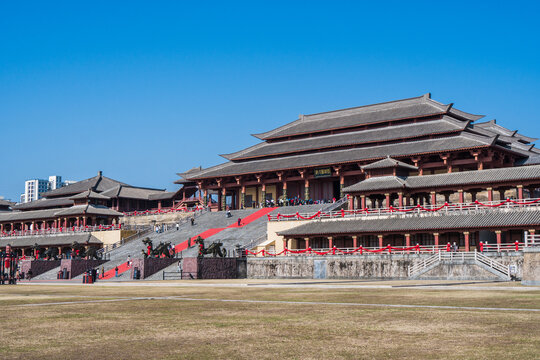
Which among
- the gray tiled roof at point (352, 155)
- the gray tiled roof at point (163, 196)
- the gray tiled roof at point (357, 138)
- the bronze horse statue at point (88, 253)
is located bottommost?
the bronze horse statue at point (88, 253)

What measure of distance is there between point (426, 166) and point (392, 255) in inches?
860

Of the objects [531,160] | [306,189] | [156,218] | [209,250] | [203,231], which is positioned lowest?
[209,250]

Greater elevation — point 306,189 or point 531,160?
point 531,160

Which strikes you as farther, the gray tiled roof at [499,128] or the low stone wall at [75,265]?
the gray tiled roof at [499,128]

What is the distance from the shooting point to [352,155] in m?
66.8

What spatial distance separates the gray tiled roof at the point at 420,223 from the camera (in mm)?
43156

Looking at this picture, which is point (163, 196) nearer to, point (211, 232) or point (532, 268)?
point (211, 232)

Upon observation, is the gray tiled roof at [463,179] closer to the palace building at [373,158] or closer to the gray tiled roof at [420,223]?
the palace building at [373,158]

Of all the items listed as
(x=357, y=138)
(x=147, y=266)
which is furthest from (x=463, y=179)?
(x=147, y=266)

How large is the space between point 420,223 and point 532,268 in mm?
19653

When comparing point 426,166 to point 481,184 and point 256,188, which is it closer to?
point 481,184

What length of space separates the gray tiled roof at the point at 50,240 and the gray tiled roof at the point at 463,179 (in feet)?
117

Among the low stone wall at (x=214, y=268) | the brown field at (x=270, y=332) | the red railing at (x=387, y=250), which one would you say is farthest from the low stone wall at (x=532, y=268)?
the low stone wall at (x=214, y=268)

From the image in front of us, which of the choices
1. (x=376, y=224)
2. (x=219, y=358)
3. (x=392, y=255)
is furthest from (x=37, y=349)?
(x=376, y=224)
